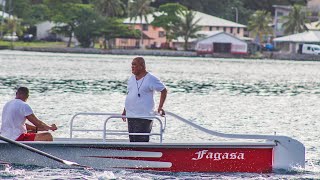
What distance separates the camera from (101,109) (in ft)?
156

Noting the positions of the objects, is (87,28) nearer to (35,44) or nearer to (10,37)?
(35,44)

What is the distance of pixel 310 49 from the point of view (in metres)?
172

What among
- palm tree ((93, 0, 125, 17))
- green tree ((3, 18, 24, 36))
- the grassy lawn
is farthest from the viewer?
palm tree ((93, 0, 125, 17))

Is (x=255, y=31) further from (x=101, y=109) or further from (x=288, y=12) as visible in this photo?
(x=101, y=109)

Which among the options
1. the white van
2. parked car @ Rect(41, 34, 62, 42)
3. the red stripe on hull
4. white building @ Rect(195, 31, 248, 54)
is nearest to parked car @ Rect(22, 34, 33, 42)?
parked car @ Rect(41, 34, 62, 42)

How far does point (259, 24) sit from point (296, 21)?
820 centimetres

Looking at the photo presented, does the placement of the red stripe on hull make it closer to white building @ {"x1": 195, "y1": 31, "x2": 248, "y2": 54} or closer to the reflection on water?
the reflection on water

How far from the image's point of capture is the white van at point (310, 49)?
170m

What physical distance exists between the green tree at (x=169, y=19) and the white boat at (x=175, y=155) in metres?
147

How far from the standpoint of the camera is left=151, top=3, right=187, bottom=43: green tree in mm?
169875

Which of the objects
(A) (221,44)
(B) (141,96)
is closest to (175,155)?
(B) (141,96)

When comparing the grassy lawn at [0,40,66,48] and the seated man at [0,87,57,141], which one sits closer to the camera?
the seated man at [0,87,57,141]

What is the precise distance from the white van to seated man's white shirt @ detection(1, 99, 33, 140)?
151m

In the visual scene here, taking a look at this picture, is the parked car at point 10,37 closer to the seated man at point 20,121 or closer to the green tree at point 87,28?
the green tree at point 87,28
